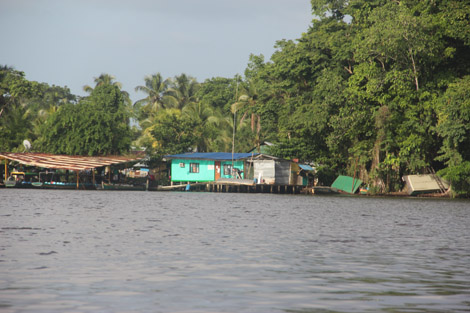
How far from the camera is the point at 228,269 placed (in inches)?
433

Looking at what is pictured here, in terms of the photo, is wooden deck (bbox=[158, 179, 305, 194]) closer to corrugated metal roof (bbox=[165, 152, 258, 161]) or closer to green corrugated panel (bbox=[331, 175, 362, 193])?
corrugated metal roof (bbox=[165, 152, 258, 161])

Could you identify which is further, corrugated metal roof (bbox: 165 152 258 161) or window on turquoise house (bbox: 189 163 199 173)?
window on turquoise house (bbox: 189 163 199 173)

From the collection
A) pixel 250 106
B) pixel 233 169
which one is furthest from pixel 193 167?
pixel 250 106

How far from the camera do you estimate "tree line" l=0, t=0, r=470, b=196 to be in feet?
156

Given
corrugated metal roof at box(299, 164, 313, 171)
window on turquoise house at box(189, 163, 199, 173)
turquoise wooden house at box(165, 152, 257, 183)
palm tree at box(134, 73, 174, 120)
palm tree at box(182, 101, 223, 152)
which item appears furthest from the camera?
palm tree at box(134, 73, 174, 120)

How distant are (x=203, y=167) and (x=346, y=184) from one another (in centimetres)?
1944

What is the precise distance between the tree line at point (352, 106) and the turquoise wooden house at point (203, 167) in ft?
11.4

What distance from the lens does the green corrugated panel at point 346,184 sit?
56.3 meters

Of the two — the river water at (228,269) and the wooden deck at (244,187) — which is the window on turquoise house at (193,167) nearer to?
the wooden deck at (244,187)

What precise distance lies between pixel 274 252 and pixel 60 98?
343ft

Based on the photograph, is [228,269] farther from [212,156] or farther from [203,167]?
[203,167]

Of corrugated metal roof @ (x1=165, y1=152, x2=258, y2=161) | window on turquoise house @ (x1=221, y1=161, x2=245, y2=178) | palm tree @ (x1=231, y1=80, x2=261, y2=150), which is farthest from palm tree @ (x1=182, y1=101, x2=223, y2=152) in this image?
window on turquoise house @ (x1=221, y1=161, x2=245, y2=178)

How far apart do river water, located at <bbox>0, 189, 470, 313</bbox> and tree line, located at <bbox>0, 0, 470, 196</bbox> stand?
3004 cm

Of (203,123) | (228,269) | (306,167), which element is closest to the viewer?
(228,269)
